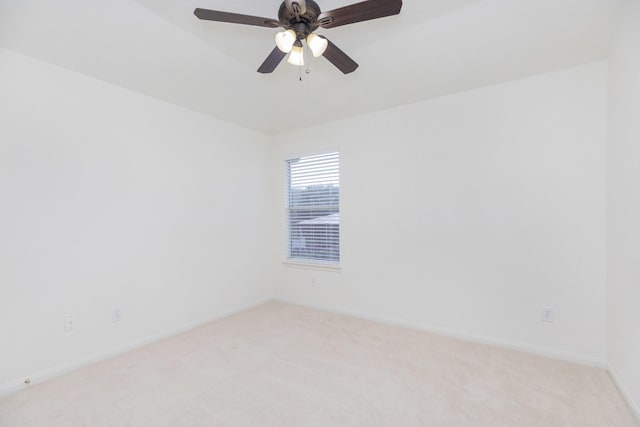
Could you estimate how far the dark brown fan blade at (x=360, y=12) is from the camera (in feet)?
4.77

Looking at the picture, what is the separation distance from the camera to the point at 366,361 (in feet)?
7.76

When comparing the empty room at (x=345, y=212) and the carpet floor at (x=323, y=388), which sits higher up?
the empty room at (x=345, y=212)

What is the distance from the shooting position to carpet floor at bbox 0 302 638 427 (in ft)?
5.59

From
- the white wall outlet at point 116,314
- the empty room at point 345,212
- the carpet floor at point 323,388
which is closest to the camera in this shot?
the carpet floor at point 323,388

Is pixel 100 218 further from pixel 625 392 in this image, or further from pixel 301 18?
pixel 625 392

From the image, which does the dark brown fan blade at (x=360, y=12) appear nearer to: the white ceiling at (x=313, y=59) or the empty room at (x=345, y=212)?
the empty room at (x=345, y=212)

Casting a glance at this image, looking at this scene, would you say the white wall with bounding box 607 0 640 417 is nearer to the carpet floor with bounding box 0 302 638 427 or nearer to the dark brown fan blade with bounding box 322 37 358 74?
the carpet floor with bounding box 0 302 638 427

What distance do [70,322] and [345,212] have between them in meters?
2.81

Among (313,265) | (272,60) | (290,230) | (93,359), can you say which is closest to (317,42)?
(272,60)

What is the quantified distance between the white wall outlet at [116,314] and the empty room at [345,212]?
3 cm

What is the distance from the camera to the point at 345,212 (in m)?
3.56

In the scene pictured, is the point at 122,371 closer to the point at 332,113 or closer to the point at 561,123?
the point at 332,113

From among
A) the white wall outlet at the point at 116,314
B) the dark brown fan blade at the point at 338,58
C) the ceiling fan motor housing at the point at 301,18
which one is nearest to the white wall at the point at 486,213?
the dark brown fan blade at the point at 338,58

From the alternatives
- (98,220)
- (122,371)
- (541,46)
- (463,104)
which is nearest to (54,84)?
(98,220)
